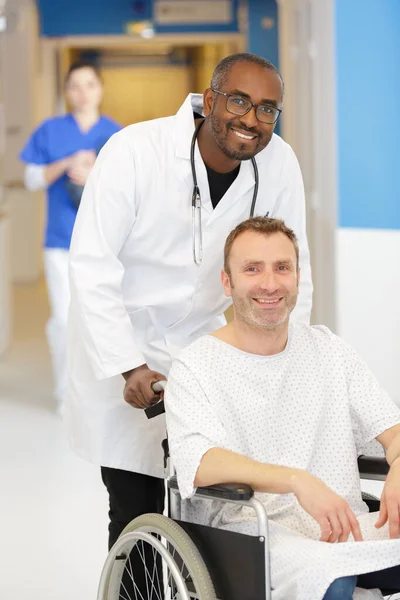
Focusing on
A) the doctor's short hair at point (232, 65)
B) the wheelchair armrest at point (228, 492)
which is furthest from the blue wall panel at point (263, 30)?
the wheelchair armrest at point (228, 492)

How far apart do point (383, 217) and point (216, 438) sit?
331 centimetres

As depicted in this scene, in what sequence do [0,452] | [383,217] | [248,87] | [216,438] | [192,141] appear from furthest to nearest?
[383,217] < [0,452] < [192,141] < [248,87] < [216,438]

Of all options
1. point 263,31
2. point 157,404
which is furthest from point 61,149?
point 263,31

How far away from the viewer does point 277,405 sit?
2199mm

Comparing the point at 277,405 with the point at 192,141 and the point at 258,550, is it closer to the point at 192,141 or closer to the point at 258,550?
the point at 258,550

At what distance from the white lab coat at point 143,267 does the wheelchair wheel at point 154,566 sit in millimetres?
223

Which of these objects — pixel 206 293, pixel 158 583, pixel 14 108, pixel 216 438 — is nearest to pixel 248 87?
pixel 206 293

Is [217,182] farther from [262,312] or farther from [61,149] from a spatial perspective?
[61,149]

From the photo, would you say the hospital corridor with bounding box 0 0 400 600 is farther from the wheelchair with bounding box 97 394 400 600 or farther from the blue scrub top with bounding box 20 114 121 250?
the blue scrub top with bounding box 20 114 121 250

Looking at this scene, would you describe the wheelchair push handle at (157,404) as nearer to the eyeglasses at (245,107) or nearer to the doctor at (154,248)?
the doctor at (154,248)

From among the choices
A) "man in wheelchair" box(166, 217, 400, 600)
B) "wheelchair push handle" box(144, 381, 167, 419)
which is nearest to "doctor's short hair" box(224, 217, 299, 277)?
"man in wheelchair" box(166, 217, 400, 600)

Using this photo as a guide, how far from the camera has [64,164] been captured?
17.2 feet

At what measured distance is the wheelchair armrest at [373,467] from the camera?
230cm

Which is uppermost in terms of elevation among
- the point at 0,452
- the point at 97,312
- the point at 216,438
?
the point at 97,312
